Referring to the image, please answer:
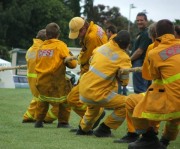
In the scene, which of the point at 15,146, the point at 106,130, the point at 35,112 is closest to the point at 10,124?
the point at 35,112

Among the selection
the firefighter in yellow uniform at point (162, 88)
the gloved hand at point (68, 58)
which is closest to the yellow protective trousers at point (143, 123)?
the firefighter in yellow uniform at point (162, 88)

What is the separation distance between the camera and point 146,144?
7.51 metres

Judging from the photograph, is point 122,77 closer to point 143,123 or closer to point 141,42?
point 143,123

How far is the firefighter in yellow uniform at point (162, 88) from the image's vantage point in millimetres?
7059

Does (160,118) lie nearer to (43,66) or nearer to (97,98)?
(97,98)

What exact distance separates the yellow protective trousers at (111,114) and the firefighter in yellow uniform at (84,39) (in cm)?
30

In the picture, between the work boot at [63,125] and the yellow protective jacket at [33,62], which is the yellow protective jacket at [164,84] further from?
the yellow protective jacket at [33,62]

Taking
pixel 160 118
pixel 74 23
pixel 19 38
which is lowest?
pixel 19 38

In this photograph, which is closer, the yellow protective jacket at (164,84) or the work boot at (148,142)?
the yellow protective jacket at (164,84)

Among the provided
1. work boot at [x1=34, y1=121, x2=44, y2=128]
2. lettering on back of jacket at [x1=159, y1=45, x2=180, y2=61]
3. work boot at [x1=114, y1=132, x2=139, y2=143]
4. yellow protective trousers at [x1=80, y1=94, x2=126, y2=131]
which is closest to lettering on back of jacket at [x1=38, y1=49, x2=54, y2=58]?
work boot at [x1=34, y1=121, x2=44, y2=128]

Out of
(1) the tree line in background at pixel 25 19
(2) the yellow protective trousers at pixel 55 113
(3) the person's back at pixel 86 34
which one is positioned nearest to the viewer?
(3) the person's back at pixel 86 34

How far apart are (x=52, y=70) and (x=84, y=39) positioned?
3.09 feet

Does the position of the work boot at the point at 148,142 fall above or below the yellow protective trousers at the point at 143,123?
below

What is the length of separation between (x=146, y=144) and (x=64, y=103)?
3.51m
